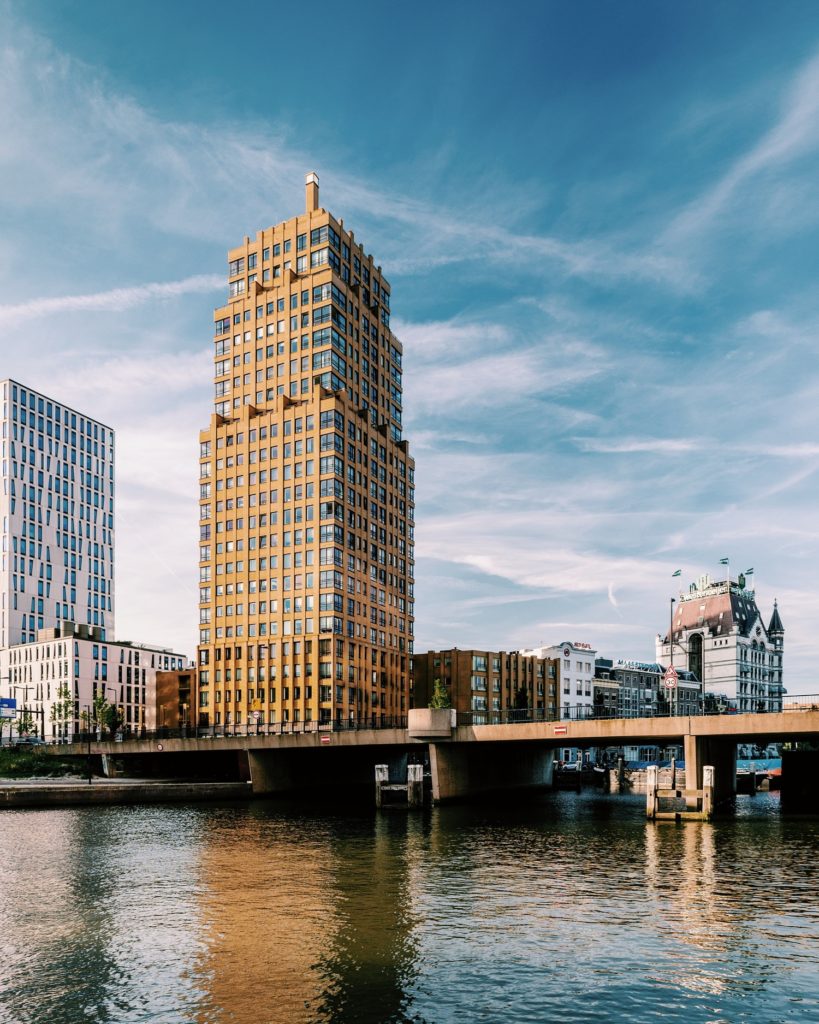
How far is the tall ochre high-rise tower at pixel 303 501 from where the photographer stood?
154 meters

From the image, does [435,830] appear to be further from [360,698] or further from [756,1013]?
[360,698]

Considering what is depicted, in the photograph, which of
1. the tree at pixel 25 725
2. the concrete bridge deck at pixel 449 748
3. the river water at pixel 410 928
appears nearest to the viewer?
the river water at pixel 410 928

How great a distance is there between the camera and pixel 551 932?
34938mm

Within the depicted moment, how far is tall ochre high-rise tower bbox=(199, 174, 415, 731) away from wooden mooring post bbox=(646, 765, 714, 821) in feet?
237

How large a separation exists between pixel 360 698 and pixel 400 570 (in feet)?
97.7

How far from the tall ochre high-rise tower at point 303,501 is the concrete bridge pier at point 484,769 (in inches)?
1127

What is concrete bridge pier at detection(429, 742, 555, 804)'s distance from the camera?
98688 millimetres

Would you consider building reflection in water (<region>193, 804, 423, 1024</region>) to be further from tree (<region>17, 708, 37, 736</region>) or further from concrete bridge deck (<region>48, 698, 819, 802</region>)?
tree (<region>17, 708, 37, 736</region>)

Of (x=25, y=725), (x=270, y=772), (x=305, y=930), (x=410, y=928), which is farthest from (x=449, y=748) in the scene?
(x=25, y=725)

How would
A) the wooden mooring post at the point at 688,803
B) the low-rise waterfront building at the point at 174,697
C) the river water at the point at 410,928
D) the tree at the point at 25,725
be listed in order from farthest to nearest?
the low-rise waterfront building at the point at 174,697 < the tree at the point at 25,725 < the wooden mooring post at the point at 688,803 < the river water at the point at 410,928

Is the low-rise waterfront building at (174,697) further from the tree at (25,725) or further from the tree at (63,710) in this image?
the tree at (25,725)

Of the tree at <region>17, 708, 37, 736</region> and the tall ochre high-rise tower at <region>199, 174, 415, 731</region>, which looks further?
the tree at <region>17, 708, 37, 736</region>

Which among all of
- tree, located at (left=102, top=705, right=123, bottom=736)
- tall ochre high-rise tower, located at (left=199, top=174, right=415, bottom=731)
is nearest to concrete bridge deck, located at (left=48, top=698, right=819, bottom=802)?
tall ochre high-rise tower, located at (left=199, top=174, right=415, bottom=731)

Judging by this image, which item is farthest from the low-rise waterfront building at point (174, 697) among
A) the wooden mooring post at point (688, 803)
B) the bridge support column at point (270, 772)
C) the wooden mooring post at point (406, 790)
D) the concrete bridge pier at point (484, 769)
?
the wooden mooring post at point (688, 803)
